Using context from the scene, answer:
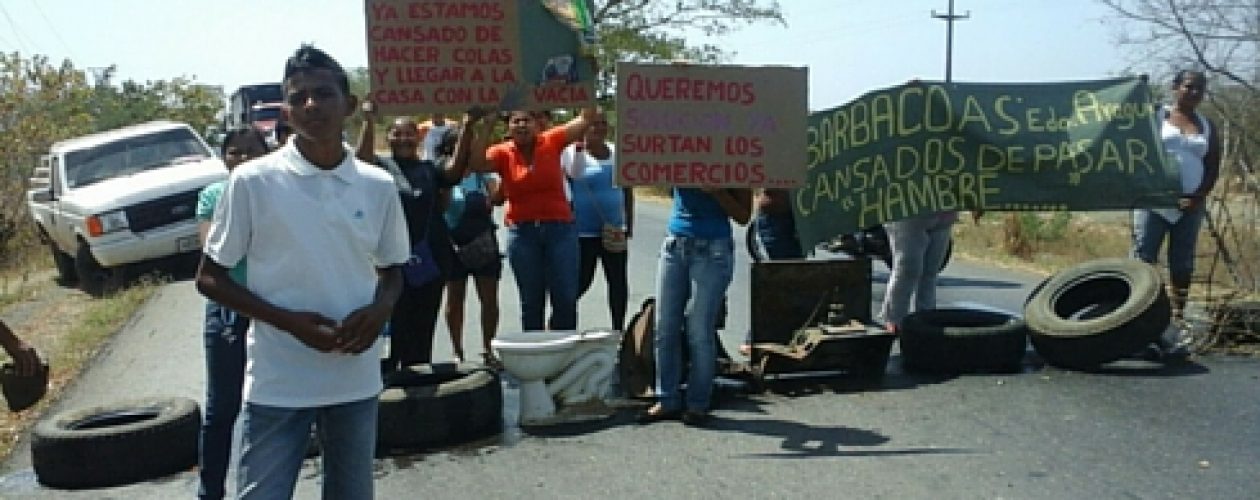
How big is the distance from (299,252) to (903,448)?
371 centimetres

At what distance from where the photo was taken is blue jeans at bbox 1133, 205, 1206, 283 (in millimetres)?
8219

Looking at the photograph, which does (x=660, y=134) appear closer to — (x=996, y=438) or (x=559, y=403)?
(x=559, y=403)

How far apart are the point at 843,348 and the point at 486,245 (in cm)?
237

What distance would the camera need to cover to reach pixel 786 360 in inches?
289

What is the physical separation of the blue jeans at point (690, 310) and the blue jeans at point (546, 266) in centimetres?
90

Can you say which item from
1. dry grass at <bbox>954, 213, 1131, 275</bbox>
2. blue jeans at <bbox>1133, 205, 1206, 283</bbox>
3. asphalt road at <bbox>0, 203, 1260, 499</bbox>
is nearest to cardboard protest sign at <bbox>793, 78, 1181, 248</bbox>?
blue jeans at <bbox>1133, 205, 1206, 283</bbox>

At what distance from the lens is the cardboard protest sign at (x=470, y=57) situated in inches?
265

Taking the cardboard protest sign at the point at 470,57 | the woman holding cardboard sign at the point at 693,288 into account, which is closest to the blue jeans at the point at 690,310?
the woman holding cardboard sign at the point at 693,288

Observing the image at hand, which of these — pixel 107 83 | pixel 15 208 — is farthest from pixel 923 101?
pixel 107 83

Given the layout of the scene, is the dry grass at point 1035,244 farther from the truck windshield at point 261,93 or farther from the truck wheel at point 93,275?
the truck windshield at point 261,93

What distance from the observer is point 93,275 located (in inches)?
582

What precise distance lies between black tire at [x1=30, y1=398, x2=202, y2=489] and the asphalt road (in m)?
0.08

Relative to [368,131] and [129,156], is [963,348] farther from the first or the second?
[129,156]

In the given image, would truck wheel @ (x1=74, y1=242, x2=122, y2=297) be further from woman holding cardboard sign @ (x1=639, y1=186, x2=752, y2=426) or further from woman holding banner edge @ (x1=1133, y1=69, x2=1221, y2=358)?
woman holding banner edge @ (x1=1133, y1=69, x2=1221, y2=358)
